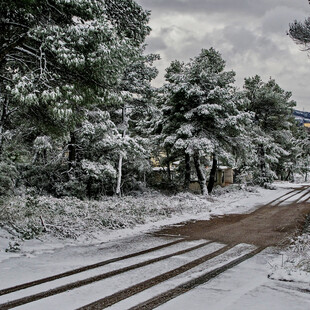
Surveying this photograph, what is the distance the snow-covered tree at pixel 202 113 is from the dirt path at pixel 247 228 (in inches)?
245


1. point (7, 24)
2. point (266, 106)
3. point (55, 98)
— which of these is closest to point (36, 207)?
point (55, 98)

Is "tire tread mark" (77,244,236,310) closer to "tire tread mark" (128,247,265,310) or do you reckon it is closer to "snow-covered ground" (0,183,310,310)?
"snow-covered ground" (0,183,310,310)

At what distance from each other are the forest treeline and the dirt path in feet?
9.60

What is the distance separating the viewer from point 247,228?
10594 millimetres

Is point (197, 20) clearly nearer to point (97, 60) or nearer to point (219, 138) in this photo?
point (97, 60)

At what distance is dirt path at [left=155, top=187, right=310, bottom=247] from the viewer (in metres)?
8.80

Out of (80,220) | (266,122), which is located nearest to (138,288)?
(80,220)

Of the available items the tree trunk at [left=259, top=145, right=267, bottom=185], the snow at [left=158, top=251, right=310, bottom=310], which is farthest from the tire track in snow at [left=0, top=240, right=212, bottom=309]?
the tree trunk at [left=259, top=145, right=267, bottom=185]

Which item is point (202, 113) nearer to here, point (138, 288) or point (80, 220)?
point (80, 220)

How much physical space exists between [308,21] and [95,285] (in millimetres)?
9733

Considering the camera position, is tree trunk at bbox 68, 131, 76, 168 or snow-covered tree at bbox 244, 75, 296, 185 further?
snow-covered tree at bbox 244, 75, 296, 185

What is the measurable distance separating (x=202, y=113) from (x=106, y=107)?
20.8ft

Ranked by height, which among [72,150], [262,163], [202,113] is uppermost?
[202,113]

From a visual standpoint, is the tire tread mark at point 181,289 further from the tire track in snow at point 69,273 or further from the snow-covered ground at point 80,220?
the snow-covered ground at point 80,220
